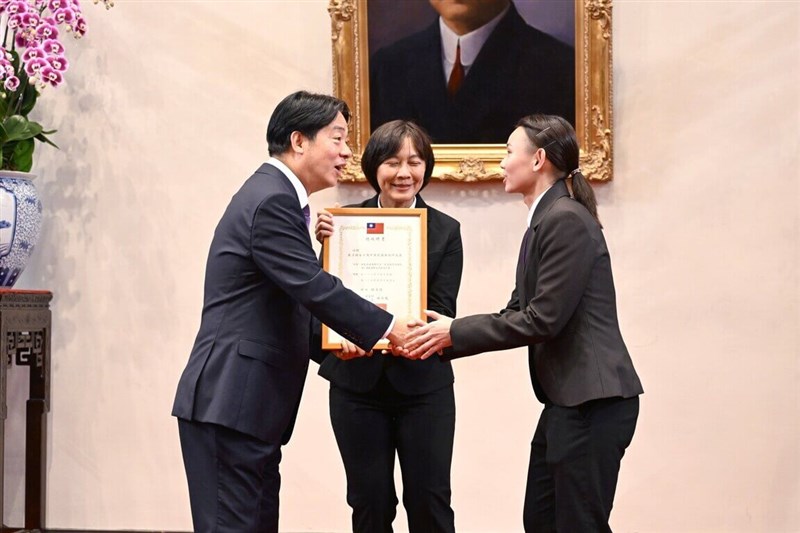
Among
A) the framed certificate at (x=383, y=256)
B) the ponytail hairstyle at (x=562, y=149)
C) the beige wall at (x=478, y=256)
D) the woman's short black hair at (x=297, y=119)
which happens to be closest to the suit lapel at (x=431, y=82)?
the beige wall at (x=478, y=256)

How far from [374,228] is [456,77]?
1385 millimetres

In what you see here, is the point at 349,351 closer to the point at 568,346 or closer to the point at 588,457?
the point at 568,346

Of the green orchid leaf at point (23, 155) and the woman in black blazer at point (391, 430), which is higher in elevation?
the green orchid leaf at point (23, 155)

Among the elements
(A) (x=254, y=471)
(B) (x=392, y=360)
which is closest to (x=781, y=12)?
(B) (x=392, y=360)

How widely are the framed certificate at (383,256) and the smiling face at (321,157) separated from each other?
0.31 metres

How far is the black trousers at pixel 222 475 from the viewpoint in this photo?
7.54 feet

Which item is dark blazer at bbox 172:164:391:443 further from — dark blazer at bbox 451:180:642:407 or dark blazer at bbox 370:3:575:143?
dark blazer at bbox 370:3:575:143

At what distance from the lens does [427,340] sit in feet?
9.07

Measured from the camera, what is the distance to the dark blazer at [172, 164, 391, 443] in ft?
7.58

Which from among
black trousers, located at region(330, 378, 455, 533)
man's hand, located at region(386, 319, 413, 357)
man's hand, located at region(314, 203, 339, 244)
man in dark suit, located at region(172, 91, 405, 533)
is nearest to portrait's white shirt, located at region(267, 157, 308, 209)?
man in dark suit, located at region(172, 91, 405, 533)

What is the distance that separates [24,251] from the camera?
3.89 metres

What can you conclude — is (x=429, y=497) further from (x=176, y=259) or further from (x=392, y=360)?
(x=176, y=259)

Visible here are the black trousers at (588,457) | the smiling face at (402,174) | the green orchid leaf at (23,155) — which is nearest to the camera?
the black trousers at (588,457)

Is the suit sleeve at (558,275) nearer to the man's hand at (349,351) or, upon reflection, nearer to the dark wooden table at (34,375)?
the man's hand at (349,351)
